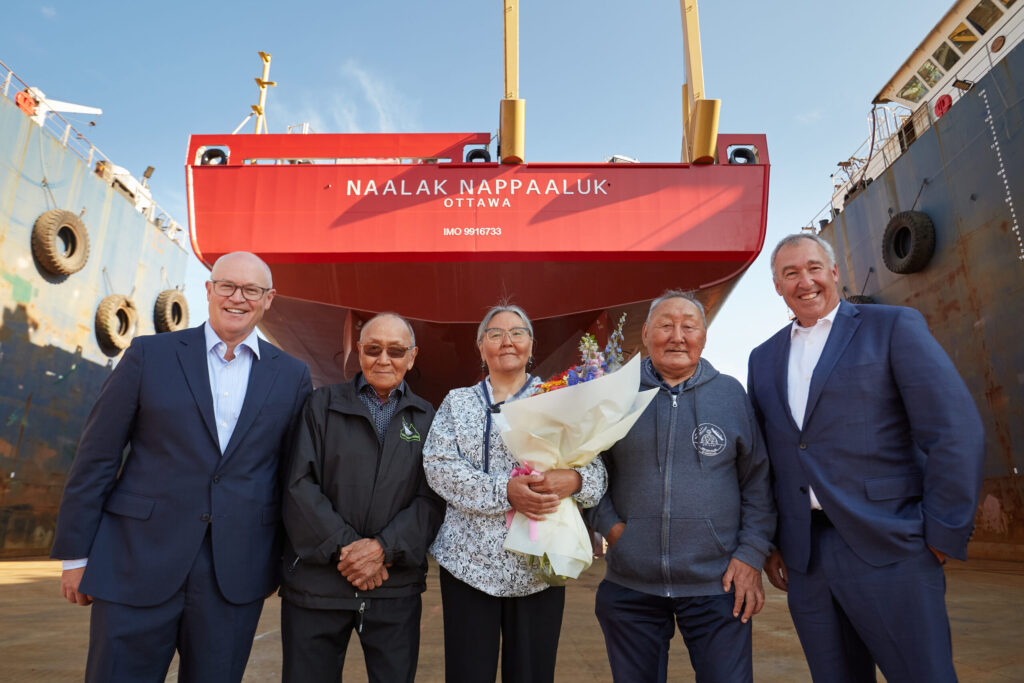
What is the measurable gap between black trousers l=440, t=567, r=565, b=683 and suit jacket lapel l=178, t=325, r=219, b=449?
0.92 m

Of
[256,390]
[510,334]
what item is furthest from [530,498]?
[256,390]

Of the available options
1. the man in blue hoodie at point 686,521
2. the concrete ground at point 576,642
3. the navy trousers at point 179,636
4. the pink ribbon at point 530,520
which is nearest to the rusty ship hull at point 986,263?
the concrete ground at point 576,642

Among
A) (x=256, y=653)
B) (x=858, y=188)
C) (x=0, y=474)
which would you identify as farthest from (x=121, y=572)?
(x=858, y=188)

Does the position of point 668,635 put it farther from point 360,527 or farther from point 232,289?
point 232,289

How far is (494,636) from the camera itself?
75.2 inches

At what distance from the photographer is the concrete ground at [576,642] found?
2926mm

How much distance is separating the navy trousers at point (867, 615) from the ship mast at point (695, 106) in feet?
18.6

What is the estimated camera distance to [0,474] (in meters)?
8.86

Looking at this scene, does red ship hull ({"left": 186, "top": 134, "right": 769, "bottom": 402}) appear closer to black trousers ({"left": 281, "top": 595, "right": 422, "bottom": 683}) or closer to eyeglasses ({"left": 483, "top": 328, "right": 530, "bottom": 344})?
eyeglasses ({"left": 483, "top": 328, "right": 530, "bottom": 344})

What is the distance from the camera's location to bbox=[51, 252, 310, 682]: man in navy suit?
1792mm

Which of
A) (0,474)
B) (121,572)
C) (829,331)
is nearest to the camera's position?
(121,572)

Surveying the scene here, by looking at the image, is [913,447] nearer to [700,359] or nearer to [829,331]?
[829,331]

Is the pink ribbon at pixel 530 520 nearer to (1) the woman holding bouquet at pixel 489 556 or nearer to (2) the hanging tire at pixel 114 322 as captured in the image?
(1) the woman holding bouquet at pixel 489 556

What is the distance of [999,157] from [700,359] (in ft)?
28.3
